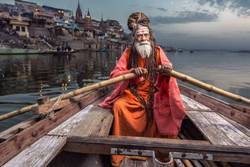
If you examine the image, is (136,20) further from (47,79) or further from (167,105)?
(47,79)

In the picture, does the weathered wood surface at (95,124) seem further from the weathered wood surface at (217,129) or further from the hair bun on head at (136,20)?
the hair bun on head at (136,20)

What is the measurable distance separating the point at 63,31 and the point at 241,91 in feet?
211

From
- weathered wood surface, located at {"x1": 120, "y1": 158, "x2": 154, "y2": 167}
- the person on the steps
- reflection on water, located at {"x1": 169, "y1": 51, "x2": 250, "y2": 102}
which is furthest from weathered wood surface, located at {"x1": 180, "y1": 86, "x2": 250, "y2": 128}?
reflection on water, located at {"x1": 169, "y1": 51, "x2": 250, "y2": 102}

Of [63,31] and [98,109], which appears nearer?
[98,109]

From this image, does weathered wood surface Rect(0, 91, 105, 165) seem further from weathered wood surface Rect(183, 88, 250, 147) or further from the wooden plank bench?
weathered wood surface Rect(183, 88, 250, 147)

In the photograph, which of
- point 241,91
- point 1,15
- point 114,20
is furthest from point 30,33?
point 114,20

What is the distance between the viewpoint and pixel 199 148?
8.87 feet

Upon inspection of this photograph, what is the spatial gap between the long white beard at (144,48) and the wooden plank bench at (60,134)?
123 cm

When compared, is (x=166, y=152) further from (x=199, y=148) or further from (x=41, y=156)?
(x=41, y=156)

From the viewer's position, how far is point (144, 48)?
450cm

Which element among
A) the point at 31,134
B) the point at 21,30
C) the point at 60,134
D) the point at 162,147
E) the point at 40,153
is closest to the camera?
the point at 40,153

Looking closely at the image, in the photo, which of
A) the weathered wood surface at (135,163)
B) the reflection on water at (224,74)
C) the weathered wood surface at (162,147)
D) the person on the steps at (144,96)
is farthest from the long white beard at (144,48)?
the reflection on water at (224,74)

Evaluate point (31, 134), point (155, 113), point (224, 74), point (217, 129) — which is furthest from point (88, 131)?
point (224, 74)

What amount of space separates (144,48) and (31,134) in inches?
98.2
